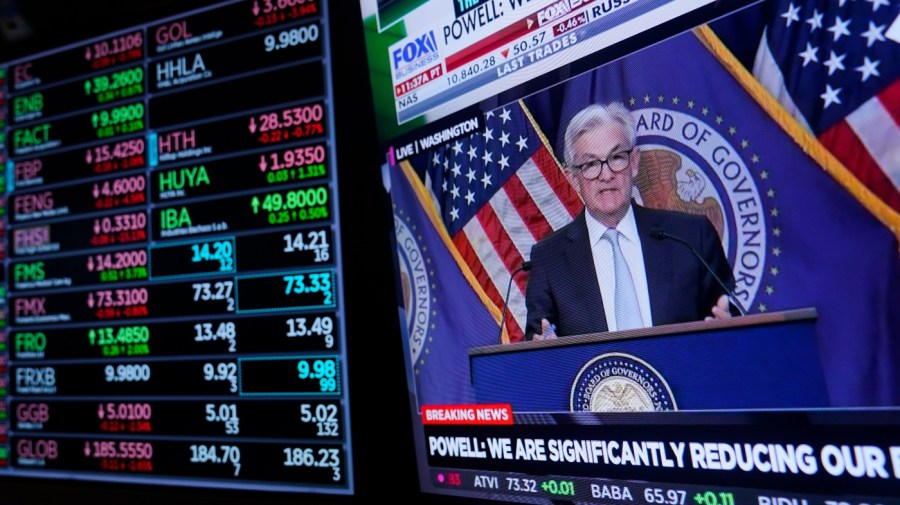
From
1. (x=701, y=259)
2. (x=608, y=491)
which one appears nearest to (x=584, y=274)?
(x=701, y=259)

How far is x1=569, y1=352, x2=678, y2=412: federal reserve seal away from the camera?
1.54 meters

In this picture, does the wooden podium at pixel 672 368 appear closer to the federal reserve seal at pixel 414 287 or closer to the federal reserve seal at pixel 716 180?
the federal reserve seal at pixel 716 180

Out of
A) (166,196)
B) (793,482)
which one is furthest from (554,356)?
(166,196)

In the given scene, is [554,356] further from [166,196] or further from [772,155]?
[166,196]

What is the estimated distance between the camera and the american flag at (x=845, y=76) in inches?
48.4

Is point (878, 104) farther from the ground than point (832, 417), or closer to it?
farther from the ground

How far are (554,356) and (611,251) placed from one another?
283 millimetres

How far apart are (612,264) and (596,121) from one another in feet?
1.03

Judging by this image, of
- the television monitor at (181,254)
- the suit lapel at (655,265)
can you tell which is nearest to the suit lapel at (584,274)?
the suit lapel at (655,265)

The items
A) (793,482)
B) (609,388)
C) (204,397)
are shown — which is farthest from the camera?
(204,397)

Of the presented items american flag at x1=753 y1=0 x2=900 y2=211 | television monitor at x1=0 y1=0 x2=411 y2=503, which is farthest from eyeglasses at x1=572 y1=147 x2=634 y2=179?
television monitor at x1=0 y1=0 x2=411 y2=503

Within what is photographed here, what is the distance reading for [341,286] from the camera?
7.11 feet

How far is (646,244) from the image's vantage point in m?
1.56

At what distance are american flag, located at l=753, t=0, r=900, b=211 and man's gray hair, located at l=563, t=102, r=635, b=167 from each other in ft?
0.94
